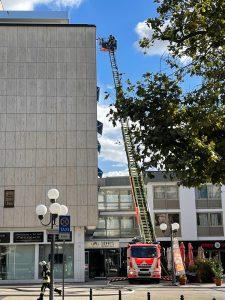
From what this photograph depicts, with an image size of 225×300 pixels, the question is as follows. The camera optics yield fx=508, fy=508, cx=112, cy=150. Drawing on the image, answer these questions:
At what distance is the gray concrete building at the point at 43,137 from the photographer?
36.4 metres

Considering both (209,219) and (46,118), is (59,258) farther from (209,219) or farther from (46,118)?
(209,219)

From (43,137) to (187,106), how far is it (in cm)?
2511

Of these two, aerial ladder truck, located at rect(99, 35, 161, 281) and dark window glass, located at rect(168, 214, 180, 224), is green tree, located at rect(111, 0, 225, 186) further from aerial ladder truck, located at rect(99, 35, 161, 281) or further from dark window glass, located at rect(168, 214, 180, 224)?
dark window glass, located at rect(168, 214, 180, 224)

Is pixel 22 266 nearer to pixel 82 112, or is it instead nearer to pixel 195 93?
pixel 82 112

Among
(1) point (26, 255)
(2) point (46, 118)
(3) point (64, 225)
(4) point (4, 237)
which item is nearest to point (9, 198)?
(4) point (4, 237)

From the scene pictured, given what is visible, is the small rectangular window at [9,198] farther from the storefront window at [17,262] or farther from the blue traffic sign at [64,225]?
the blue traffic sign at [64,225]

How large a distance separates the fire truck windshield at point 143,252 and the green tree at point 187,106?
22.2 m

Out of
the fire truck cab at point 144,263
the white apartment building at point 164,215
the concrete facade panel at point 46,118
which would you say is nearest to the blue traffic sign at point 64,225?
the fire truck cab at point 144,263

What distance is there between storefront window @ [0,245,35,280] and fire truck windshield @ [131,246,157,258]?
7458 millimetres

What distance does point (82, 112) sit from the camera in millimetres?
37969

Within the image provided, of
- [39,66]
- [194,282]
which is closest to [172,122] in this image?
[194,282]

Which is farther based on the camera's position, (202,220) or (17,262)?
(202,220)

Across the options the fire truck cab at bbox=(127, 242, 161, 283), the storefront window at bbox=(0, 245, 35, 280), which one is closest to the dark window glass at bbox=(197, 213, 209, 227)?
the fire truck cab at bbox=(127, 242, 161, 283)

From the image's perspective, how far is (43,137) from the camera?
3747 centimetres
